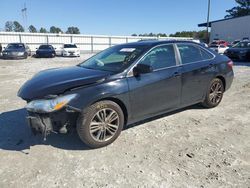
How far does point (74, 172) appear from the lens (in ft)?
9.75

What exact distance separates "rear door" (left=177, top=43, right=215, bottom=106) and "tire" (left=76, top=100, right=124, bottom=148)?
1581 millimetres

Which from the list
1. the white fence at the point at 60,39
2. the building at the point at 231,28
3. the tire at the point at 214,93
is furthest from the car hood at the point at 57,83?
the building at the point at 231,28

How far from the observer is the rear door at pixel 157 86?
3850 mm

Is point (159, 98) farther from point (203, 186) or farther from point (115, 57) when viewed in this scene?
point (203, 186)

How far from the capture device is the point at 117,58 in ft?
14.2

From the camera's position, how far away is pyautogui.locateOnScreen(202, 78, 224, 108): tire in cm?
521

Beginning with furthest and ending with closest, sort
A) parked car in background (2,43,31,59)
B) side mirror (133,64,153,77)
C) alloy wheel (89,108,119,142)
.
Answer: parked car in background (2,43,31,59) < side mirror (133,64,153,77) < alloy wheel (89,108,119,142)

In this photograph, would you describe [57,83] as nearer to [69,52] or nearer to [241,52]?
[241,52]

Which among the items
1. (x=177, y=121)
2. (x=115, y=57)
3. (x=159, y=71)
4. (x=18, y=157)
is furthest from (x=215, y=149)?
(x=18, y=157)

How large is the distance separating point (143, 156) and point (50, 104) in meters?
1.50

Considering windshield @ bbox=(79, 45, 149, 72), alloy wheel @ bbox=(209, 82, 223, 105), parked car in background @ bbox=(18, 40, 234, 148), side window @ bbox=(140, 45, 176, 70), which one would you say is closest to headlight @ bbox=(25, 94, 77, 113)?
parked car in background @ bbox=(18, 40, 234, 148)

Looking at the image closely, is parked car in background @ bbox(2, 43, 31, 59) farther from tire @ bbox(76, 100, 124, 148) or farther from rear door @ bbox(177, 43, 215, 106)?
tire @ bbox(76, 100, 124, 148)

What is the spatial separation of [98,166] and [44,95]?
124cm

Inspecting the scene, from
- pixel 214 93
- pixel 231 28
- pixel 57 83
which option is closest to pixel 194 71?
pixel 214 93
